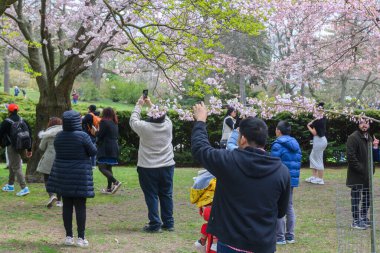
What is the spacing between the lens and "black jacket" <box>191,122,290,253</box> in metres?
3.61

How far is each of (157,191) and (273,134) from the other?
9939 mm

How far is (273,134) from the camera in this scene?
17.1 meters

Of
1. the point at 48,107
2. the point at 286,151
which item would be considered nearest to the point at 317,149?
the point at 286,151

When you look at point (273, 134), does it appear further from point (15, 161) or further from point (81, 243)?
point (81, 243)

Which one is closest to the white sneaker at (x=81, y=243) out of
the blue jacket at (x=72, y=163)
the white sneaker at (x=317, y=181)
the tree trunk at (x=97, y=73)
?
the blue jacket at (x=72, y=163)

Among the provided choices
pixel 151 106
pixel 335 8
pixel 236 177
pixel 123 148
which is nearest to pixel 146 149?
pixel 151 106

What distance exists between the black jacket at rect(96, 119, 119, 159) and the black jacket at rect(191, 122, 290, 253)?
681cm

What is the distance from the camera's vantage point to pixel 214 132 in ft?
56.9

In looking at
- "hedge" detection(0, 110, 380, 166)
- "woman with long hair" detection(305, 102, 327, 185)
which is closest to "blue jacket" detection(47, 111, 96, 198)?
"woman with long hair" detection(305, 102, 327, 185)

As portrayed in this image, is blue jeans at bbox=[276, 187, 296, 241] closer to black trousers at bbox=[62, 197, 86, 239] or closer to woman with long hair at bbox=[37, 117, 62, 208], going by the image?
black trousers at bbox=[62, 197, 86, 239]

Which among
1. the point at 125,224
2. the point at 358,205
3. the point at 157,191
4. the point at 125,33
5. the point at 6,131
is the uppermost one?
the point at 125,33

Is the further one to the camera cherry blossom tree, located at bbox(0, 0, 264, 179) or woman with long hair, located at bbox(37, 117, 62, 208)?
cherry blossom tree, located at bbox(0, 0, 264, 179)

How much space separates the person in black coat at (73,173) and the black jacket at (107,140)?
3709mm

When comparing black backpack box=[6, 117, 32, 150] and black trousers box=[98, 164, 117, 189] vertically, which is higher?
black backpack box=[6, 117, 32, 150]
